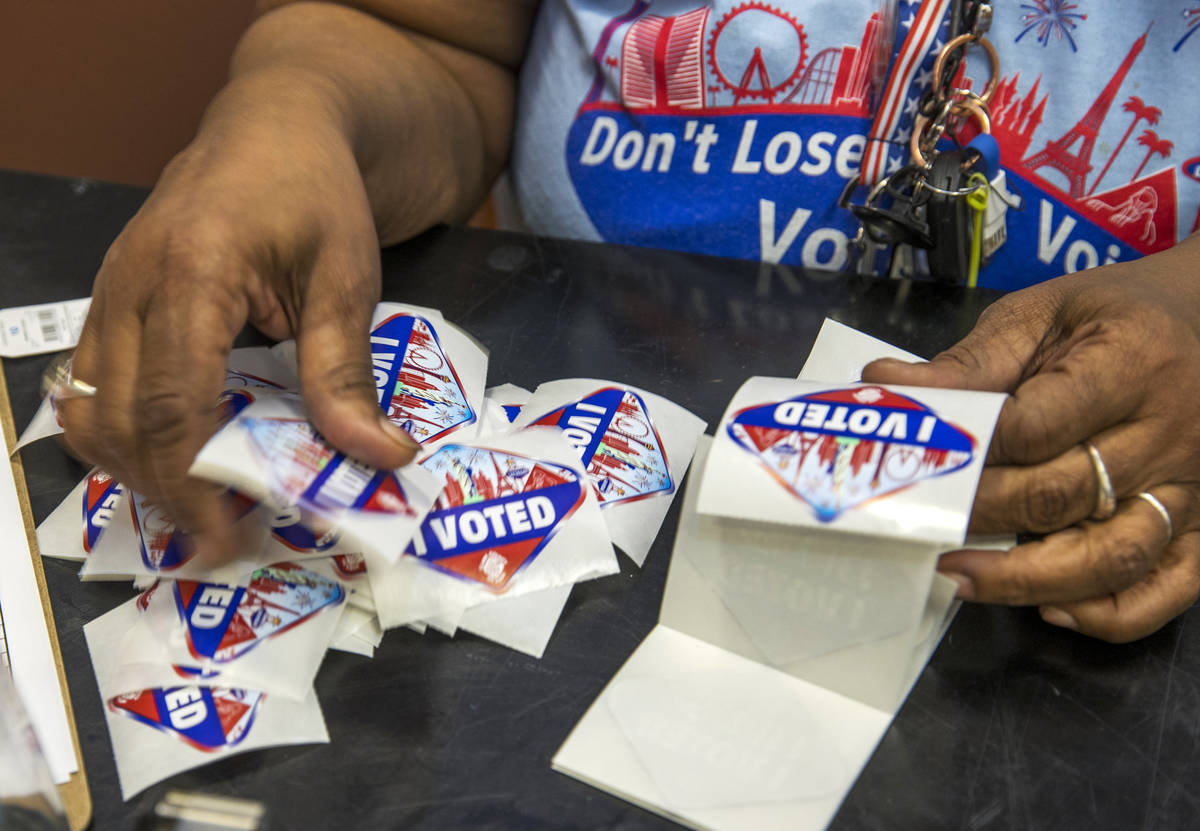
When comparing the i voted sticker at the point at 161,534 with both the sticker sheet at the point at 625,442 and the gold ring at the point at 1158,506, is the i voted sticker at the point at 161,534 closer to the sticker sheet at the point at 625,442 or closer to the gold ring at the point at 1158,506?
the sticker sheet at the point at 625,442

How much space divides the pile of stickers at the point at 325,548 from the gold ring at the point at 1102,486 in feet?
0.94

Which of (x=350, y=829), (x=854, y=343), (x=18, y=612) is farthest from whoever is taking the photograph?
(x=854, y=343)

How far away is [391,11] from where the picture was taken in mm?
1003

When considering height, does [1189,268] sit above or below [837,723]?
above

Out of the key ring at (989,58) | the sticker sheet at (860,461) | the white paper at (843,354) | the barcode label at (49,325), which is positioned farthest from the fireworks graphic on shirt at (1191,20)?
the barcode label at (49,325)

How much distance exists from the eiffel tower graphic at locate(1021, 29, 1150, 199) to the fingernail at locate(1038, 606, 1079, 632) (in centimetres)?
44

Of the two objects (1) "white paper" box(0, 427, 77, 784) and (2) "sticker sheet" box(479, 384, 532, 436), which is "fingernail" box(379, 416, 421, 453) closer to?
(2) "sticker sheet" box(479, 384, 532, 436)

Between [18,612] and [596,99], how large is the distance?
0.70 m

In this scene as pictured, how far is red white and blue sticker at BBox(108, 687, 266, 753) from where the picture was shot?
573mm

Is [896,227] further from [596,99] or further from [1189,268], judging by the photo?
[596,99]

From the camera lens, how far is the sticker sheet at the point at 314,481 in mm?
562

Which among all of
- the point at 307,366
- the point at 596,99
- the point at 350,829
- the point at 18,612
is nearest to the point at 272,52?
the point at 596,99

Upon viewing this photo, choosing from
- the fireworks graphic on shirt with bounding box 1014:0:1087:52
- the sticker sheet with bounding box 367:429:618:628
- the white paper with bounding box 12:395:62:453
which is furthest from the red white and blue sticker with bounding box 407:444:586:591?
the fireworks graphic on shirt with bounding box 1014:0:1087:52

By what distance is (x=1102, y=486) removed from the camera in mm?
570
